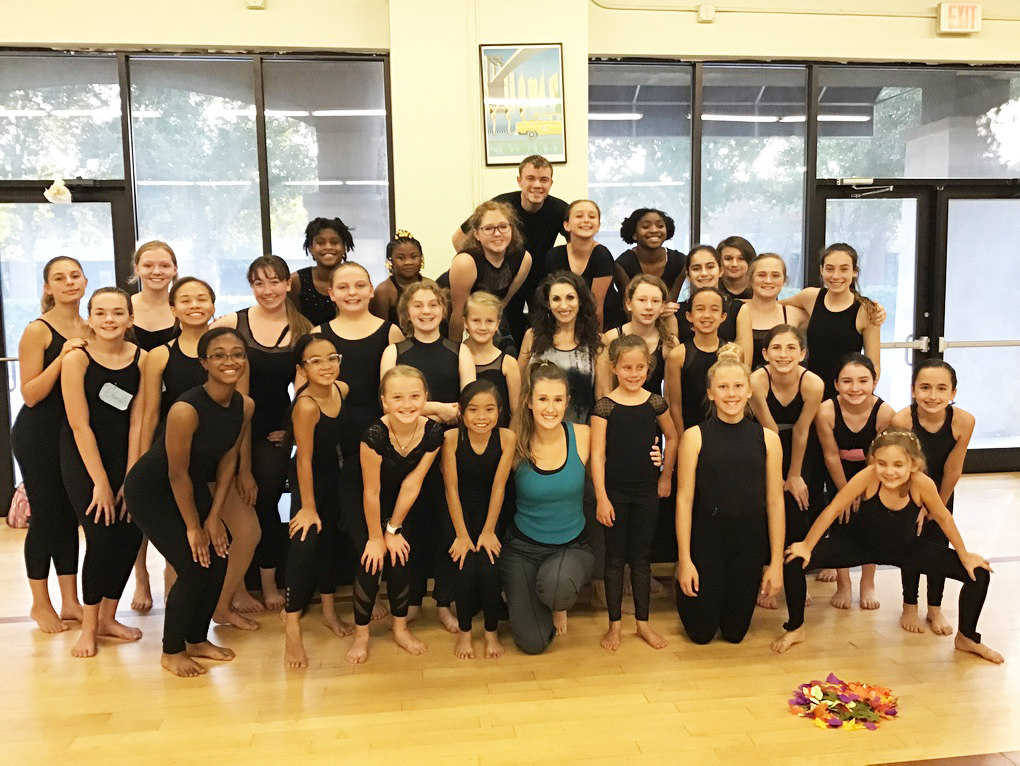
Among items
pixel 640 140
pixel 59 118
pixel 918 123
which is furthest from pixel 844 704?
pixel 59 118

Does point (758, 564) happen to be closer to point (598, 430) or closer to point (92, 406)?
point (598, 430)

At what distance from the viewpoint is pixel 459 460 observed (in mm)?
3041

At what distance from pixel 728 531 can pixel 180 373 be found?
219cm

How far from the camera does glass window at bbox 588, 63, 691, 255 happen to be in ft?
16.7

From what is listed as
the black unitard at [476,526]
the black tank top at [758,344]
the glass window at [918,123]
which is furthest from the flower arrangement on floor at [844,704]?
the glass window at [918,123]

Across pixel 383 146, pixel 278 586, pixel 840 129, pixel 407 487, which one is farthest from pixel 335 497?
pixel 840 129

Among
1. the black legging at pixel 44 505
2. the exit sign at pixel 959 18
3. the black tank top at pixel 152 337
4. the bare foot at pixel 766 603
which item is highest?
the exit sign at pixel 959 18

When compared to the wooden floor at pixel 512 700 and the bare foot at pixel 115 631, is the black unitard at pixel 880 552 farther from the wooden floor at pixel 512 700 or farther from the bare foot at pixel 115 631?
the bare foot at pixel 115 631

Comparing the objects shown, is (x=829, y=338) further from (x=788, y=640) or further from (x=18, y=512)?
(x=18, y=512)

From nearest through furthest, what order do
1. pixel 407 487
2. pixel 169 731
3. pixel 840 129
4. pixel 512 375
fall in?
pixel 169 731, pixel 407 487, pixel 512 375, pixel 840 129

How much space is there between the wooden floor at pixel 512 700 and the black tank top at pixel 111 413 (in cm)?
73

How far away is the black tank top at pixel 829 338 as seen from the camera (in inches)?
143

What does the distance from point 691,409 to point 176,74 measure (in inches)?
144

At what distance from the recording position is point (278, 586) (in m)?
3.58
